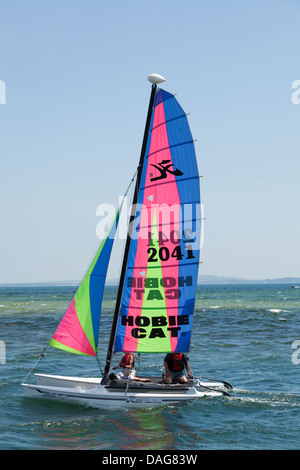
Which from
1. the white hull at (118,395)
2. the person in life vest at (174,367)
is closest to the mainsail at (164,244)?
the person in life vest at (174,367)

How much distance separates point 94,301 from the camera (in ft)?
54.3

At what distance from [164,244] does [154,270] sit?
0.89 meters

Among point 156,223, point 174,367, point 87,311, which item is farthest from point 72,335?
point 156,223

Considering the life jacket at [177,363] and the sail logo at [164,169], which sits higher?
the sail logo at [164,169]

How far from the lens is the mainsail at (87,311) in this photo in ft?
53.8

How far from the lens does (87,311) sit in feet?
54.2

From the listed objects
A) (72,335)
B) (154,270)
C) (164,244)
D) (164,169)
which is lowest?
(72,335)

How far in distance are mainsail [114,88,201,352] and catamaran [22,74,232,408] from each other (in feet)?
0.10

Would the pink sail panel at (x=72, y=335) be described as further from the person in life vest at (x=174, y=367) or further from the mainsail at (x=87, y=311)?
the person in life vest at (x=174, y=367)

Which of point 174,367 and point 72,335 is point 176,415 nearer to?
point 174,367

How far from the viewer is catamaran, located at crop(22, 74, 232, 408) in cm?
1623

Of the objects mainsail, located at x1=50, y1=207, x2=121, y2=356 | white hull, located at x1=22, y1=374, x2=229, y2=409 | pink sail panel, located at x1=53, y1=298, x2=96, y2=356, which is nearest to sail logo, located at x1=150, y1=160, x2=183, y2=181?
mainsail, located at x1=50, y1=207, x2=121, y2=356

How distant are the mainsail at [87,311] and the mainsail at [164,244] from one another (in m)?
0.72

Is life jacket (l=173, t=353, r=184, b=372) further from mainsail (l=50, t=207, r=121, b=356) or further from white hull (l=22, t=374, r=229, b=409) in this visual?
mainsail (l=50, t=207, r=121, b=356)
